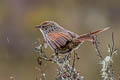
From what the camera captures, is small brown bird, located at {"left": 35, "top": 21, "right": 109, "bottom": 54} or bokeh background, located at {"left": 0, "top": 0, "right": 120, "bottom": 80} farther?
bokeh background, located at {"left": 0, "top": 0, "right": 120, "bottom": 80}

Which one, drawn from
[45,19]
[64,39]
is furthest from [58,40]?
[45,19]

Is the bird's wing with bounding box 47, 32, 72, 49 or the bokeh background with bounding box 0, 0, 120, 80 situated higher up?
Result: the bird's wing with bounding box 47, 32, 72, 49

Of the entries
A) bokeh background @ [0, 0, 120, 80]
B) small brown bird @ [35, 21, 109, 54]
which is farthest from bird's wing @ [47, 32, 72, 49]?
bokeh background @ [0, 0, 120, 80]

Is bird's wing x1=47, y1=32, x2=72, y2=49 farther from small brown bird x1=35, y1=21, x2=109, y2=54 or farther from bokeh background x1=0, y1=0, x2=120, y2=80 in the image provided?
bokeh background x1=0, y1=0, x2=120, y2=80

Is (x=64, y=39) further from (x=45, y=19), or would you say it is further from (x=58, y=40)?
(x=45, y=19)
